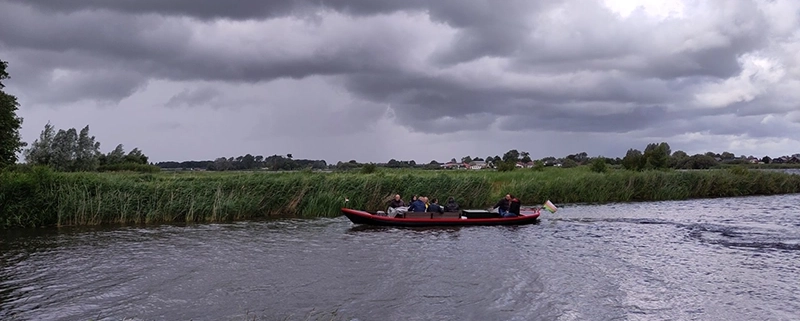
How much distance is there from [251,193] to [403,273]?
51.6 feet

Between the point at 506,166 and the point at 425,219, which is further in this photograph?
the point at 506,166

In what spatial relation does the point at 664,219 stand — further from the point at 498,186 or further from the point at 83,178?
the point at 83,178

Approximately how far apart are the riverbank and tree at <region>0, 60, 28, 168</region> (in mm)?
2901

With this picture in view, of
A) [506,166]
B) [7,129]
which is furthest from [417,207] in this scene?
[506,166]

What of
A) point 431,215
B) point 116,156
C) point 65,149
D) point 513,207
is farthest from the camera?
point 116,156

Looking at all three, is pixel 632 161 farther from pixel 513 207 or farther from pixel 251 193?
pixel 251 193

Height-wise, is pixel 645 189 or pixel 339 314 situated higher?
pixel 645 189

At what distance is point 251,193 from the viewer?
3030cm

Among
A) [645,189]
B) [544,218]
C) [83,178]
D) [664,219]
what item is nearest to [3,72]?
[83,178]

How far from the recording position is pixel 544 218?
3031 centimetres

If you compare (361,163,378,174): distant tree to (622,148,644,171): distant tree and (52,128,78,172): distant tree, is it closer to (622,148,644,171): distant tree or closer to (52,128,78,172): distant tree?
(622,148,644,171): distant tree

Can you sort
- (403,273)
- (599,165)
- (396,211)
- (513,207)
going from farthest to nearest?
(599,165), (513,207), (396,211), (403,273)

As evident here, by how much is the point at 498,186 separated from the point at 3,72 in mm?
28580

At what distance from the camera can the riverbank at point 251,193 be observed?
2580cm
